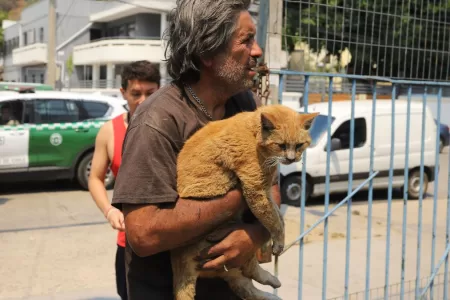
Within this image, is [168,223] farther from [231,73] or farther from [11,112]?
[11,112]

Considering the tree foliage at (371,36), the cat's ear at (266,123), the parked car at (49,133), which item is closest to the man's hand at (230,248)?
the cat's ear at (266,123)

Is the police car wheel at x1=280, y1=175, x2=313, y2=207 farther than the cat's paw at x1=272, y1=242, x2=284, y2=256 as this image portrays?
Yes

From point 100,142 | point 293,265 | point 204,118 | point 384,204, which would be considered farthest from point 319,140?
point 204,118

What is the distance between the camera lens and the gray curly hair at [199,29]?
1.88 m

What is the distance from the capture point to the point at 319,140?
30.1 ft

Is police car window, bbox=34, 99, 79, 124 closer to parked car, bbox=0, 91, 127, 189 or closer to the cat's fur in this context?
parked car, bbox=0, 91, 127, 189

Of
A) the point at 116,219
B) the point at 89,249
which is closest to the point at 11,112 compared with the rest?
the point at 89,249

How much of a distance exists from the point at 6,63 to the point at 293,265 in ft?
170

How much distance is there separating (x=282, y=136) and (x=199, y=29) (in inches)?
19.2

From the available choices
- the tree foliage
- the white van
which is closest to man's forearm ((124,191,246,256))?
the tree foliage

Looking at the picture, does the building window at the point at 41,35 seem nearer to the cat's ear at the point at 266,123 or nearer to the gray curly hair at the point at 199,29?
A: the gray curly hair at the point at 199,29

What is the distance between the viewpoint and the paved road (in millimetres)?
5277

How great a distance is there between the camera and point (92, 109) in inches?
406

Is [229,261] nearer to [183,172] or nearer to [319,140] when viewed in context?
[183,172]
